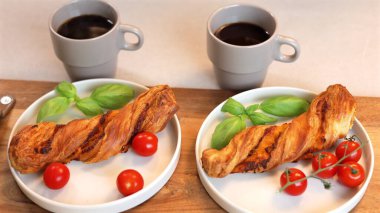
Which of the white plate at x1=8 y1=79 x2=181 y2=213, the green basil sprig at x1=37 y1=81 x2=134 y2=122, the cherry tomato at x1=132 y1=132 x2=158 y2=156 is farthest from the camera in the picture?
the green basil sprig at x1=37 y1=81 x2=134 y2=122

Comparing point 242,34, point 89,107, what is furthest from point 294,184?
point 89,107

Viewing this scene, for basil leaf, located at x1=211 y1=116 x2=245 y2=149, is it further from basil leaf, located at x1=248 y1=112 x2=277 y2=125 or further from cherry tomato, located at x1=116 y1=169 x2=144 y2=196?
cherry tomato, located at x1=116 y1=169 x2=144 y2=196

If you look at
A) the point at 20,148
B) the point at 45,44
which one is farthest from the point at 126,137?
the point at 45,44

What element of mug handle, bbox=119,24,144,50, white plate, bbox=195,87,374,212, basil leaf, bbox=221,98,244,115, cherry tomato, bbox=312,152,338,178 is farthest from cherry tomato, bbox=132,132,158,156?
cherry tomato, bbox=312,152,338,178

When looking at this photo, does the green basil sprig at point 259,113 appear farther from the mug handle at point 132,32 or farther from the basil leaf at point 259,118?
the mug handle at point 132,32

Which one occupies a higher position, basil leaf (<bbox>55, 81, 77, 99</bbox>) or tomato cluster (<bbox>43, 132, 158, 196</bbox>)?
basil leaf (<bbox>55, 81, 77, 99</bbox>)

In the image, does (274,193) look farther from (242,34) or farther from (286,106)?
(242,34)

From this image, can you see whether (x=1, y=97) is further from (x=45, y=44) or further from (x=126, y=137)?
(x=126, y=137)
